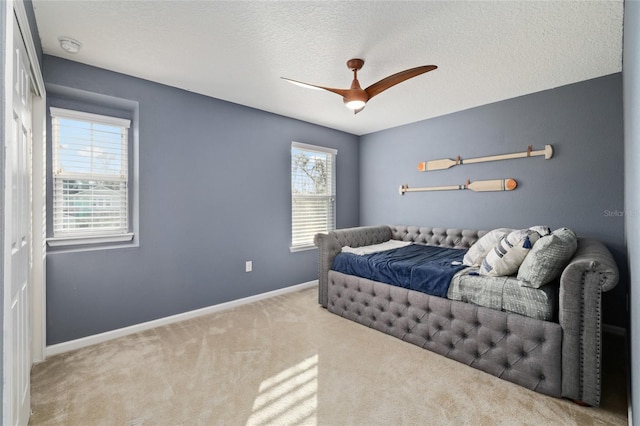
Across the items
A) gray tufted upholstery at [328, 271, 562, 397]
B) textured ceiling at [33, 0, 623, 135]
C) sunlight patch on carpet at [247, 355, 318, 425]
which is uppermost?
textured ceiling at [33, 0, 623, 135]

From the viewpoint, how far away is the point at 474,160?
3816mm

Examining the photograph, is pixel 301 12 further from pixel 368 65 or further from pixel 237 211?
pixel 237 211

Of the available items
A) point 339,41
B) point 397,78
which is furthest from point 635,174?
point 339,41

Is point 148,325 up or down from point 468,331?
down

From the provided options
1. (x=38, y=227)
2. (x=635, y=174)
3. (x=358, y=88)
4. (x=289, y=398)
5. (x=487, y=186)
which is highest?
(x=358, y=88)

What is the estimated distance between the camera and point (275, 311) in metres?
→ 3.46

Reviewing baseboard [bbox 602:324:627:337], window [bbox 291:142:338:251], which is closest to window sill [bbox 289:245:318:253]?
window [bbox 291:142:338:251]

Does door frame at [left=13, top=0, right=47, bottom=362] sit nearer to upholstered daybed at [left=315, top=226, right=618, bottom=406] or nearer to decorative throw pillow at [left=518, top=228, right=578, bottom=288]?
upholstered daybed at [left=315, top=226, right=618, bottom=406]

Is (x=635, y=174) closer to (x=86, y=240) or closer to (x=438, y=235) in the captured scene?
(x=438, y=235)

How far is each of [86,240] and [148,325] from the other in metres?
1.01

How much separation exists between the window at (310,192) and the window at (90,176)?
210 centimetres

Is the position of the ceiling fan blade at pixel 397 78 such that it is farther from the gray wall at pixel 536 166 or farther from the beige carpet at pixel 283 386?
the beige carpet at pixel 283 386

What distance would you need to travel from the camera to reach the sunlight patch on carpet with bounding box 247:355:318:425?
5.80ft

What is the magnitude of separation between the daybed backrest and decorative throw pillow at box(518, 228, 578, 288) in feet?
5.17
